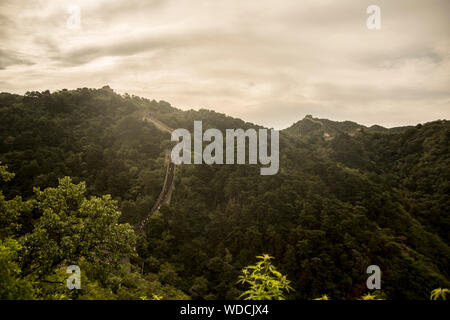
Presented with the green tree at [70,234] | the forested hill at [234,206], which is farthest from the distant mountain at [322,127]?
the green tree at [70,234]

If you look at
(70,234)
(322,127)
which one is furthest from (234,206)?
(322,127)

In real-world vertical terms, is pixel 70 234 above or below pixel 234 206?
above

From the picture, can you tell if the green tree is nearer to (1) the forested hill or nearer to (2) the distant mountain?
(1) the forested hill

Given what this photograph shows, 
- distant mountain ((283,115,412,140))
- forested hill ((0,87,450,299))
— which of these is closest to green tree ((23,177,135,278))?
forested hill ((0,87,450,299))

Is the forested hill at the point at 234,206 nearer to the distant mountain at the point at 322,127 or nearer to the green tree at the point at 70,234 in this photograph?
the green tree at the point at 70,234

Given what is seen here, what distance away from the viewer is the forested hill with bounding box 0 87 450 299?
37188 mm

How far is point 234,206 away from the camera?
4941 cm

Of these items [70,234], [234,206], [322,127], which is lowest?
[234,206]

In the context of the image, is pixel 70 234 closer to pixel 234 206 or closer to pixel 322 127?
pixel 234 206

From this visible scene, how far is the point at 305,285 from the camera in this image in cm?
3681

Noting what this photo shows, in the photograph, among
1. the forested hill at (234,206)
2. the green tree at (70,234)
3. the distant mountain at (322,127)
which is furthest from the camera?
the distant mountain at (322,127)

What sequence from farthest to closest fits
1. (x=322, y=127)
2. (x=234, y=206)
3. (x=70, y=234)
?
1. (x=322, y=127)
2. (x=234, y=206)
3. (x=70, y=234)

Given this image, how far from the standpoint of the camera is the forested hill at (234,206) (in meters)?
37.2
